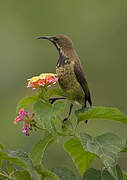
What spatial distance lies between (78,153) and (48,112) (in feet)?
0.85

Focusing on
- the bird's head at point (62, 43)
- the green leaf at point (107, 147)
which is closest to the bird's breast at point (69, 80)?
the bird's head at point (62, 43)

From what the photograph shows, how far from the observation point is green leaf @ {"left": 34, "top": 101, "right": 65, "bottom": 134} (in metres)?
2.10

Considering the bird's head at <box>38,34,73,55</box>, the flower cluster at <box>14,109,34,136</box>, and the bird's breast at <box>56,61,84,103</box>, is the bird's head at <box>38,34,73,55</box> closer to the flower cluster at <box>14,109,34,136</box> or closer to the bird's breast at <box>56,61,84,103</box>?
the bird's breast at <box>56,61,84,103</box>

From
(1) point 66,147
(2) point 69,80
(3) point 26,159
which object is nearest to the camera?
(3) point 26,159

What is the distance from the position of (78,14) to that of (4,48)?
228cm

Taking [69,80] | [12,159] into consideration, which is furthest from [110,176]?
[69,80]

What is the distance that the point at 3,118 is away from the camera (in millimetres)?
7227

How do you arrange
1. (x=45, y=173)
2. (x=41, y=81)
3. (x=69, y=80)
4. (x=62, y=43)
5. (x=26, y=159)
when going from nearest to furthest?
(x=45, y=173)
(x=26, y=159)
(x=41, y=81)
(x=69, y=80)
(x=62, y=43)

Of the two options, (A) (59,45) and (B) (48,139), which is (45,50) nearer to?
(A) (59,45)

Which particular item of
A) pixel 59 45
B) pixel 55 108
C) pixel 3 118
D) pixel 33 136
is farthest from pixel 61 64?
pixel 3 118

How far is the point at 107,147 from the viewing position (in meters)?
2.10

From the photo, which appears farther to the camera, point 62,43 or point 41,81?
point 62,43

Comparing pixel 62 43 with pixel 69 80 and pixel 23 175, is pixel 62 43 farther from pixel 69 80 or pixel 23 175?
pixel 23 175

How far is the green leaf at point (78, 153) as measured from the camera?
2.22 meters
